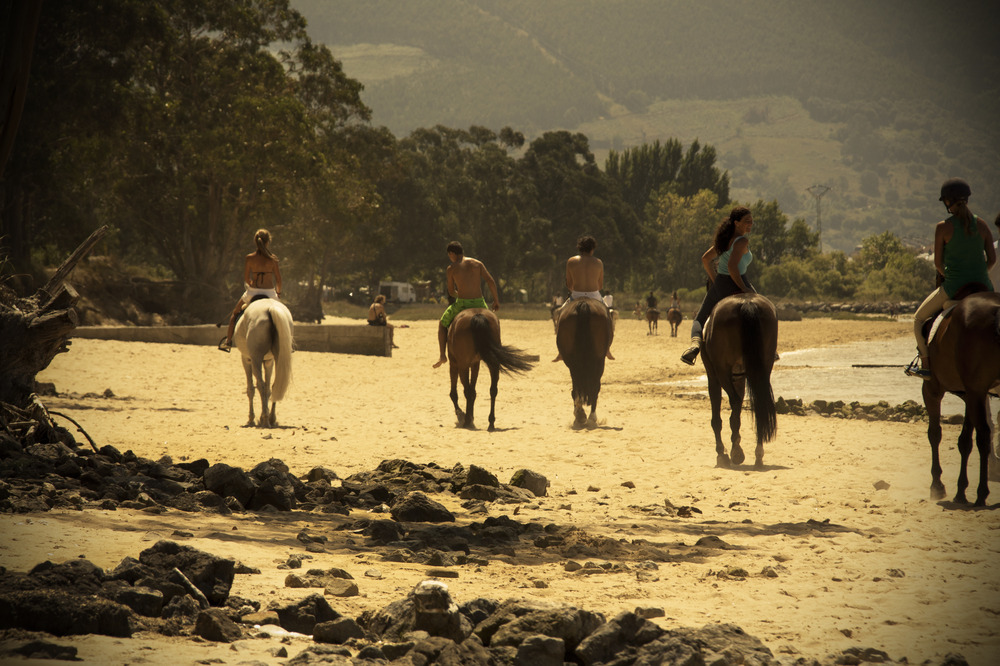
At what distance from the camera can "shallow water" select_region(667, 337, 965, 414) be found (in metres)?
17.7

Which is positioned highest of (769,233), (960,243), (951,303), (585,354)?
(769,233)

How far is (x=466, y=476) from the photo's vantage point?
8.98 metres

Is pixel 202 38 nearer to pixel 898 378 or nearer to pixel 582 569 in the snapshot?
pixel 898 378

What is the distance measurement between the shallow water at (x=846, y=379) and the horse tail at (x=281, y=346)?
31.2 feet

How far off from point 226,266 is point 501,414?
75.3ft

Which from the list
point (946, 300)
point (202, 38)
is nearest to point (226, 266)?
point (202, 38)

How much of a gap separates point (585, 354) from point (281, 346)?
4.17 meters

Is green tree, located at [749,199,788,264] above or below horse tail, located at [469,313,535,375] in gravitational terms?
above

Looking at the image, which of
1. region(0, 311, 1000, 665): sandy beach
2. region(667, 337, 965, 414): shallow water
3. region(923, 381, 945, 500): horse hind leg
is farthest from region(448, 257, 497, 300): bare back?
region(667, 337, 965, 414): shallow water

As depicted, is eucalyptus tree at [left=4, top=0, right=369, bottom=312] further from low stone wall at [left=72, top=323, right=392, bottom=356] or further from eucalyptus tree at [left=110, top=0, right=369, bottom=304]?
low stone wall at [left=72, top=323, right=392, bottom=356]

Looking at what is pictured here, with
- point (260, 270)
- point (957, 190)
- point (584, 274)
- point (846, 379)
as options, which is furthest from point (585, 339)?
point (846, 379)

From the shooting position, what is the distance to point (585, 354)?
41.9ft

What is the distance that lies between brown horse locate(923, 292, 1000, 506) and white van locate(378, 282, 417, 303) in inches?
2517

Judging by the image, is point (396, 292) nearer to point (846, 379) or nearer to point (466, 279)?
point (846, 379)
